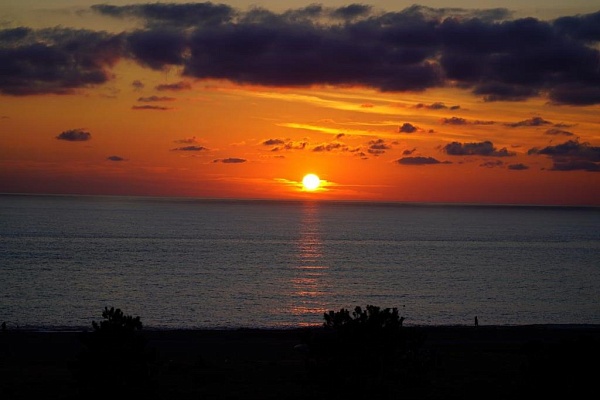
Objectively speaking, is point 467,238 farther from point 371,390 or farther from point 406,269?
point 371,390

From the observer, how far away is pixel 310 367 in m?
22.0

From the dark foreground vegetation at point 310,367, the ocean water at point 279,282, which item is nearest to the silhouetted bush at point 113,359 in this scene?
the dark foreground vegetation at point 310,367

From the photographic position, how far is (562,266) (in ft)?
397

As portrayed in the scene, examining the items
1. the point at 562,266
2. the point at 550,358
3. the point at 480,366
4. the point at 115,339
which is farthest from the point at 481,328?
the point at 562,266

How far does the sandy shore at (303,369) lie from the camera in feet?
71.3

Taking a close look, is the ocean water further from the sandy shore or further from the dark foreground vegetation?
the dark foreground vegetation

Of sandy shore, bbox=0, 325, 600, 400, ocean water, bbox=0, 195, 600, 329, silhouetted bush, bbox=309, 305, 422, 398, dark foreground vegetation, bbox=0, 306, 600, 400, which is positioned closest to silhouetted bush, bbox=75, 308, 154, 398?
dark foreground vegetation, bbox=0, 306, 600, 400

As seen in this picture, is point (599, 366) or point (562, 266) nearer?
point (599, 366)

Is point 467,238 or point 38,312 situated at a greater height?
point 467,238

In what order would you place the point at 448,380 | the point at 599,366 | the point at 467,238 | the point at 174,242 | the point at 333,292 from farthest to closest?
the point at 467,238 < the point at 174,242 < the point at 333,292 < the point at 448,380 < the point at 599,366

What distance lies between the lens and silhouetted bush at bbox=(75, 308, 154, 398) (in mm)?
21141

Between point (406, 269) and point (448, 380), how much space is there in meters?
82.8

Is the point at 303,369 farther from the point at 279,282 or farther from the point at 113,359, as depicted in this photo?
the point at 279,282

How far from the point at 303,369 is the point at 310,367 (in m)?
10.6
